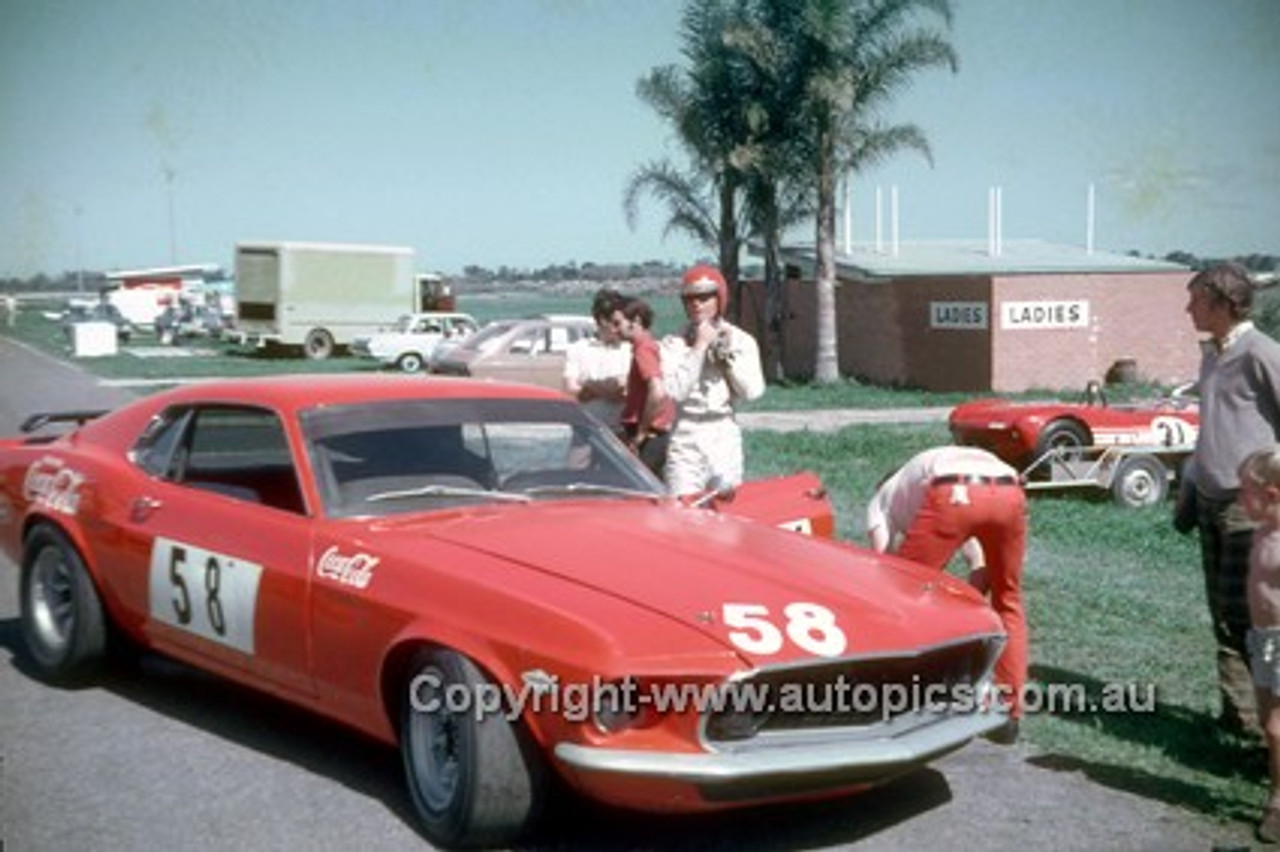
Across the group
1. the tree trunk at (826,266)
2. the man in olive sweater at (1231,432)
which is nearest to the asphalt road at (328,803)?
the man in olive sweater at (1231,432)

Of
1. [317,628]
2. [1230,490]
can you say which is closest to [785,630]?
[317,628]

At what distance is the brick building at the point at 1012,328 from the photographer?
2614cm

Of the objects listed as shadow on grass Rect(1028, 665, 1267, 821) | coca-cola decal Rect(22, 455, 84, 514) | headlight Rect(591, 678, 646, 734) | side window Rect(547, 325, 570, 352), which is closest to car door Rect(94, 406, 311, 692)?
coca-cola decal Rect(22, 455, 84, 514)

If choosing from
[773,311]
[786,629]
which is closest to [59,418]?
[786,629]

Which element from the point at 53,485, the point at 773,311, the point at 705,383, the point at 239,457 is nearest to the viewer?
the point at 239,457

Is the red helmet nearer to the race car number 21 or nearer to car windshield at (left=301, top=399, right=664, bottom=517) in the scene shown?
car windshield at (left=301, top=399, right=664, bottom=517)

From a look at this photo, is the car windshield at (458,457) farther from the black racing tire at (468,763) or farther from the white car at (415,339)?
the white car at (415,339)

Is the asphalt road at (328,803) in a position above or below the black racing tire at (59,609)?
below

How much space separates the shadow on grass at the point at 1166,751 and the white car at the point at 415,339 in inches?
1111

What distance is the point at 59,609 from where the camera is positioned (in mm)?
6117

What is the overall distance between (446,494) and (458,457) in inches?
10.2

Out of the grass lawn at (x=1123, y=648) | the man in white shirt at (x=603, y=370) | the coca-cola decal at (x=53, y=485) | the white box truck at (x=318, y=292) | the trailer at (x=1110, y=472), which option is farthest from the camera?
the white box truck at (x=318, y=292)

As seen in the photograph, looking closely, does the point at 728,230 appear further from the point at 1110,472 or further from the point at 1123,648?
the point at 1123,648

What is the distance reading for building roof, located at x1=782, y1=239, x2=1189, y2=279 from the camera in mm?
30312
